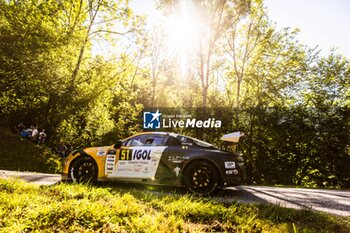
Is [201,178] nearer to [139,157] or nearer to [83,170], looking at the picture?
[139,157]

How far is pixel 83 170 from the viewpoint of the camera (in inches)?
267

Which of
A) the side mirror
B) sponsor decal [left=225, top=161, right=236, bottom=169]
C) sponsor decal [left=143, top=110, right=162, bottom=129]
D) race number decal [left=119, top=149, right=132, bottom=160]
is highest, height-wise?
sponsor decal [left=143, top=110, right=162, bottom=129]

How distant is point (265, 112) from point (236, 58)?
458 centimetres

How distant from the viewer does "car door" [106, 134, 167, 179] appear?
6293 mm

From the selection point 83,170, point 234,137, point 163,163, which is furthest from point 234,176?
point 83,170

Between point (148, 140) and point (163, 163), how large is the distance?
2.45 ft

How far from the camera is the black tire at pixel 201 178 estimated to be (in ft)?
19.5

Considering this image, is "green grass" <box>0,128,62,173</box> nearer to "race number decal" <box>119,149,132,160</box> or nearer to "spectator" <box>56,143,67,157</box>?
"spectator" <box>56,143,67,157</box>

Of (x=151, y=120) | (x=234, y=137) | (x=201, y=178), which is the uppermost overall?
(x=151, y=120)

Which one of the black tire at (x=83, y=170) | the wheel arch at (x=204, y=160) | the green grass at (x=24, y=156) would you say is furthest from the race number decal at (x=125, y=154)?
the green grass at (x=24, y=156)

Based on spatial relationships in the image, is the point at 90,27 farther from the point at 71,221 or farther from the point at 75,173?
the point at 71,221

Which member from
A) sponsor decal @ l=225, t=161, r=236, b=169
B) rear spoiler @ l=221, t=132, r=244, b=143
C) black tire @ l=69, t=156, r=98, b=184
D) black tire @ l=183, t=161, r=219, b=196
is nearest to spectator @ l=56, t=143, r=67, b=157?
black tire @ l=69, t=156, r=98, b=184

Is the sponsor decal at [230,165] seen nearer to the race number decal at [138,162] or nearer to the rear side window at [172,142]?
the rear side window at [172,142]

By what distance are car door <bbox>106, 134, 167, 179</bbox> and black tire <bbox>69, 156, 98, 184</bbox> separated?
432 mm
